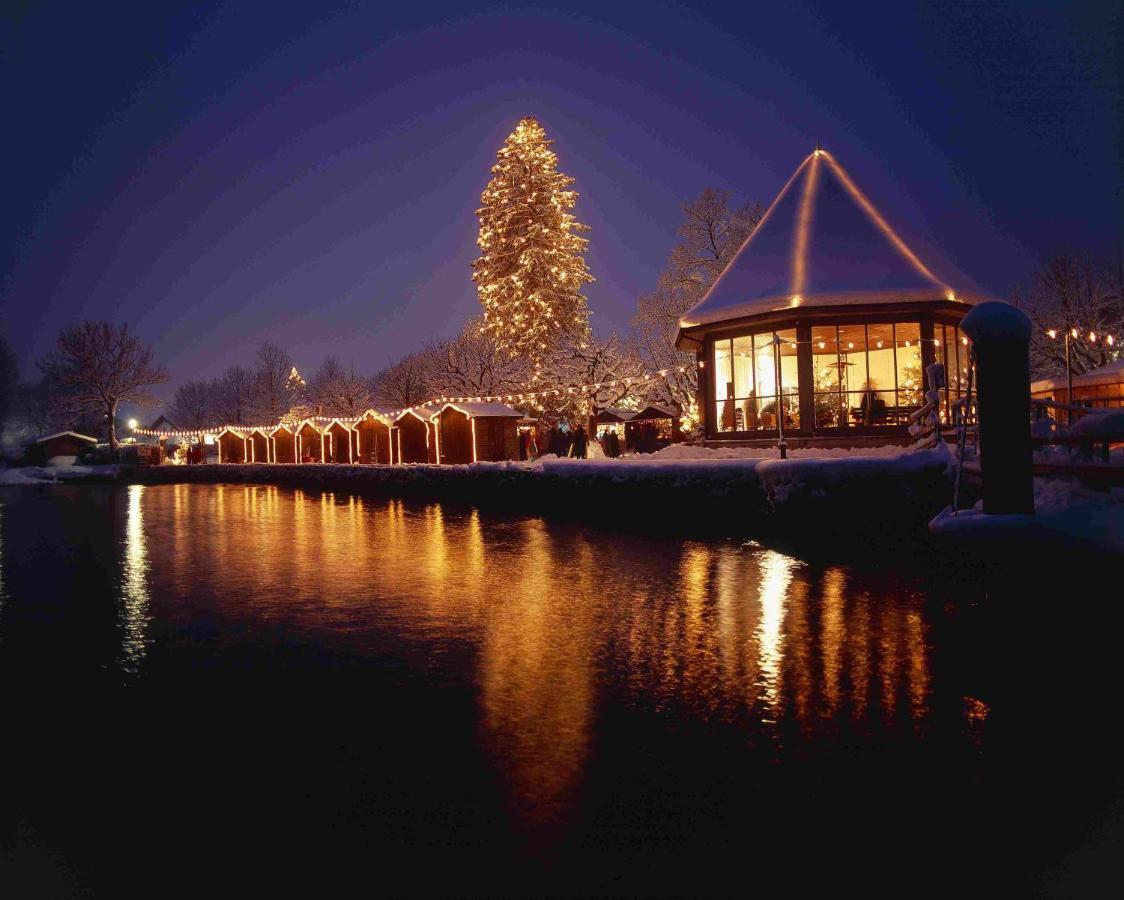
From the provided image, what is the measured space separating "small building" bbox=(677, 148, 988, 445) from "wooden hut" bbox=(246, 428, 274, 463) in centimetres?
4267

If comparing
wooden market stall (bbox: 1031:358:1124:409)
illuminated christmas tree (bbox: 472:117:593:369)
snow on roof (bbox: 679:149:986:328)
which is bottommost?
wooden market stall (bbox: 1031:358:1124:409)

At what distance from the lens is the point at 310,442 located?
54688 mm

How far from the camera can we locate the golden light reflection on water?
5047mm

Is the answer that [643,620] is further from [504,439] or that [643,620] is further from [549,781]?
[504,439]

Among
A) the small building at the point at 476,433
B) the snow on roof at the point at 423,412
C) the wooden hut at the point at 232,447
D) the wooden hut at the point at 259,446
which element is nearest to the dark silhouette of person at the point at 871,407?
the small building at the point at 476,433

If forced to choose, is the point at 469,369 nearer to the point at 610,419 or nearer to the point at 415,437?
the point at 610,419

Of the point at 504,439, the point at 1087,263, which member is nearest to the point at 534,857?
the point at 504,439

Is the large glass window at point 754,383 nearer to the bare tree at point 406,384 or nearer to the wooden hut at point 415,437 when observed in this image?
the wooden hut at point 415,437

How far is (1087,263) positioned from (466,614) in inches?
2214

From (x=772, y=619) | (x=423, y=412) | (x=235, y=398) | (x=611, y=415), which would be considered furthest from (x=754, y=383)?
(x=235, y=398)

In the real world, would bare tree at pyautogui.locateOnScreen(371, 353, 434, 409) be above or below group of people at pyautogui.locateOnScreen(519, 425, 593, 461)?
above

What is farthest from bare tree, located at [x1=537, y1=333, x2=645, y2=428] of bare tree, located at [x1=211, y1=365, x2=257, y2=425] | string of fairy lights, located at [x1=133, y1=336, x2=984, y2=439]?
bare tree, located at [x1=211, y1=365, x2=257, y2=425]

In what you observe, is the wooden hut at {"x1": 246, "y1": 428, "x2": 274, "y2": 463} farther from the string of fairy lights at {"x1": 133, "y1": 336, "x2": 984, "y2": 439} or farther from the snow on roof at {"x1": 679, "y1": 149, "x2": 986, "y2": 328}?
the snow on roof at {"x1": 679, "y1": 149, "x2": 986, "y2": 328}

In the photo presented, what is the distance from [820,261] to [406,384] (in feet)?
198
